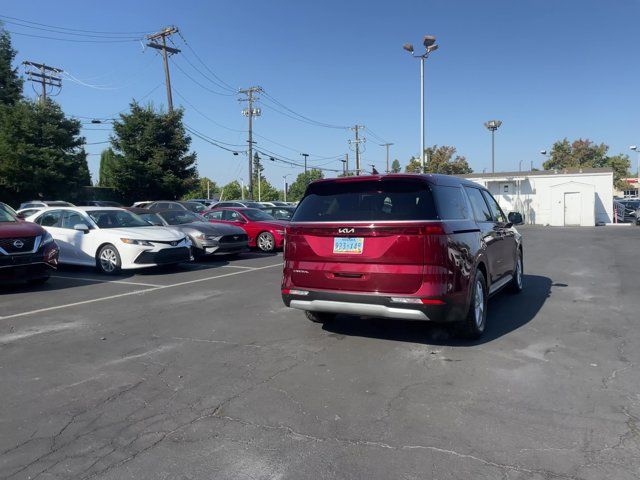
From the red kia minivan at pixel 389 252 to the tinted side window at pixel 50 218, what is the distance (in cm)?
863

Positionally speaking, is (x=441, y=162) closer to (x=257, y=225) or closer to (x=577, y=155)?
(x=577, y=155)

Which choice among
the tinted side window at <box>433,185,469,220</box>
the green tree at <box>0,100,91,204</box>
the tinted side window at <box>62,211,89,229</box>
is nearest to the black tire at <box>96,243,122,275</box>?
the tinted side window at <box>62,211,89,229</box>

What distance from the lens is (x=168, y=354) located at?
209 inches

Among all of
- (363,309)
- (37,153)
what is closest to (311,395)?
(363,309)

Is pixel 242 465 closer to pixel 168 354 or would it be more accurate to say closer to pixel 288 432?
pixel 288 432

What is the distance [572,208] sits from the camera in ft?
111

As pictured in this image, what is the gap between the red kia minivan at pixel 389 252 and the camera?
4.91 m

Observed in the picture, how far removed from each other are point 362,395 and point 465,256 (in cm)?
197

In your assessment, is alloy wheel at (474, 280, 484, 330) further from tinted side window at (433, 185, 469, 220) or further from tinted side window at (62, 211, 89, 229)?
tinted side window at (62, 211, 89, 229)

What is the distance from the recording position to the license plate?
16.9 feet

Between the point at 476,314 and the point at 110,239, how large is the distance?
27.1 feet

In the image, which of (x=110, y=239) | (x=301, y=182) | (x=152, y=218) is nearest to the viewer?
(x=110, y=239)

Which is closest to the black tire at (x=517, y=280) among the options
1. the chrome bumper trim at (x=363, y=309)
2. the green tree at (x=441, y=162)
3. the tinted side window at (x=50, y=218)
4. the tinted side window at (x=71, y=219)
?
the chrome bumper trim at (x=363, y=309)

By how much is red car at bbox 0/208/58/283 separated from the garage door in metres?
32.2
